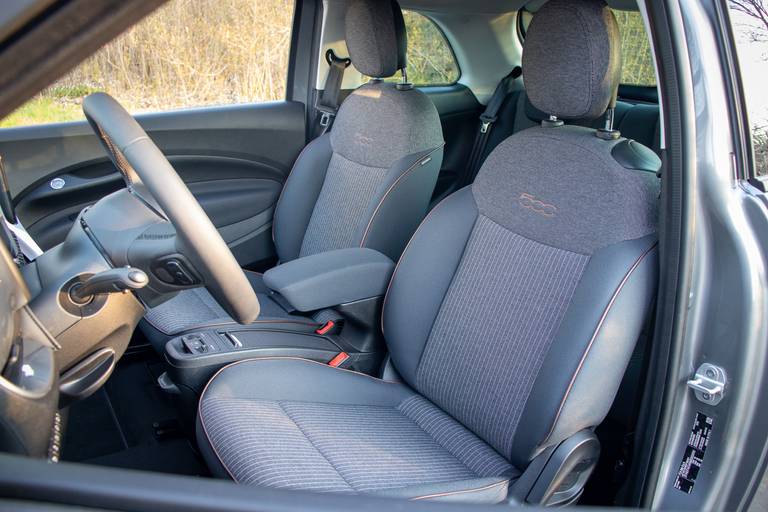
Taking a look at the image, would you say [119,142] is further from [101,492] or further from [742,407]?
[742,407]

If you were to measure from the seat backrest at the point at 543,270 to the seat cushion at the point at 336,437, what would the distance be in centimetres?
7

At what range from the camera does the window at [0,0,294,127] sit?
89.4 inches

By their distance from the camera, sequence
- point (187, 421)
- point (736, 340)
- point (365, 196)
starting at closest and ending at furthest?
point (736, 340)
point (187, 421)
point (365, 196)

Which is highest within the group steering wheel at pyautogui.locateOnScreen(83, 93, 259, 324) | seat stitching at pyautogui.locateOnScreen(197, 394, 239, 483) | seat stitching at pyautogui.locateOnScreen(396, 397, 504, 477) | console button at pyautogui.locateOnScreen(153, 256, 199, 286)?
steering wheel at pyautogui.locateOnScreen(83, 93, 259, 324)

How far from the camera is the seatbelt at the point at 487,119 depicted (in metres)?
3.28

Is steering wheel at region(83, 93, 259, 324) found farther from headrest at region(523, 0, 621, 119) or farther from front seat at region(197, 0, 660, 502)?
headrest at region(523, 0, 621, 119)

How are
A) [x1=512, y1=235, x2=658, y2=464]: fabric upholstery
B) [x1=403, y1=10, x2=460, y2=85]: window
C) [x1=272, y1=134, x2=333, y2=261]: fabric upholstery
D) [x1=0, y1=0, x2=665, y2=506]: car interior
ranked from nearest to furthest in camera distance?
[x1=0, y1=0, x2=665, y2=506]: car interior < [x1=512, y1=235, x2=658, y2=464]: fabric upholstery < [x1=272, y1=134, x2=333, y2=261]: fabric upholstery < [x1=403, y1=10, x2=460, y2=85]: window

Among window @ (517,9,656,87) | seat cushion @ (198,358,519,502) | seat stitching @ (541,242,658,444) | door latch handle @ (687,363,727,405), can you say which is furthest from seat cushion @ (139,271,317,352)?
window @ (517,9,656,87)

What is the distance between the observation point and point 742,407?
1344mm

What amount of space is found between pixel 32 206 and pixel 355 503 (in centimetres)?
213

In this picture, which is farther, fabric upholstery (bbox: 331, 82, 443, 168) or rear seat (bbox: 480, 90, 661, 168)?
rear seat (bbox: 480, 90, 661, 168)

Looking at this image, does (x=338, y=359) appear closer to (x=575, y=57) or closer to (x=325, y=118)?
(x=575, y=57)

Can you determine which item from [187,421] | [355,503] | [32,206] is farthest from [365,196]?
[355,503]

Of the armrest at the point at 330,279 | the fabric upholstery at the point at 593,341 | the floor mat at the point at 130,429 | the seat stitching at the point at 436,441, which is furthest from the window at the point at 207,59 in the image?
the fabric upholstery at the point at 593,341
